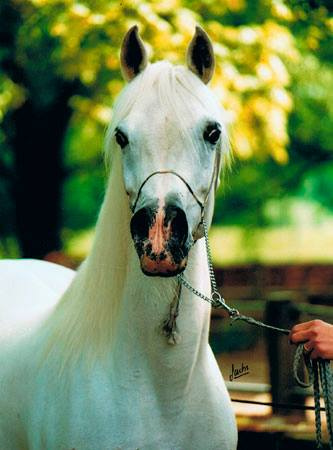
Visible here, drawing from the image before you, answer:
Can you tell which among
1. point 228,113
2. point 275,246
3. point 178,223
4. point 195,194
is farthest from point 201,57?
point 275,246

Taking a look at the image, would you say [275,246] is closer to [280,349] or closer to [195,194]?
[280,349]

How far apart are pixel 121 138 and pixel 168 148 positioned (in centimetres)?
17

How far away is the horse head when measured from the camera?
2.33m

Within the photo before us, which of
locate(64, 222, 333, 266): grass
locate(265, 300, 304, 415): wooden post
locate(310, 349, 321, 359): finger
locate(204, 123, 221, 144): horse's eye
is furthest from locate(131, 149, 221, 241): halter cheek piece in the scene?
locate(64, 222, 333, 266): grass

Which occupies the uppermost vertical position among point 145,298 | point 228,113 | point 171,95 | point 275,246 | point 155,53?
point 275,246

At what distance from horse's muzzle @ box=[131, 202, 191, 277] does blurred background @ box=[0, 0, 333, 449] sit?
5.70 feet

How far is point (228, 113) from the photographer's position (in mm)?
5012

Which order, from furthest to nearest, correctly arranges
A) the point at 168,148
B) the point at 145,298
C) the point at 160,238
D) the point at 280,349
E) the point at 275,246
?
the point at 275,246 < the point at 280,349 < the point at 145,298 < the point at 168,148 < the point at 160,238

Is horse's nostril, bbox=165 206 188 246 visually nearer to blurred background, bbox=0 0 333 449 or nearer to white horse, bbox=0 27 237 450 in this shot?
white horse, bbox=0 27 237 450

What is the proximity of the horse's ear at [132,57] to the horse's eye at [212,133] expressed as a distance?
1.18ft

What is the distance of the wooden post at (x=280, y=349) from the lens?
614 cm

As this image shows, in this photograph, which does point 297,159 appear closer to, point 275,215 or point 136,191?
point 275,215

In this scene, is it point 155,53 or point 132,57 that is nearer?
point 132,57

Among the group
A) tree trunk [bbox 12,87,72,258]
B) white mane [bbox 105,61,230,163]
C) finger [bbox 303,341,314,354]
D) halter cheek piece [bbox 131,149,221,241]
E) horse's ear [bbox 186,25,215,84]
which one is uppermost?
tree trunk [bbox 12,87,72,258]
